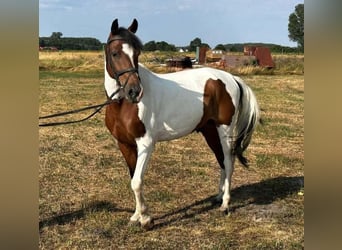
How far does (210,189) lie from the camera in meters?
5.00

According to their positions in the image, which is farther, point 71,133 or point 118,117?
point 71,133

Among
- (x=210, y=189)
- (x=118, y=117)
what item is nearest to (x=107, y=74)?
(x=118, y=117)

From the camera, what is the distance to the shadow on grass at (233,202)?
13.2 ft

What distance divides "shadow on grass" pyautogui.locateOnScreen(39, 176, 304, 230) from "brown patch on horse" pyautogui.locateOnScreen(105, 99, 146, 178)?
87cm

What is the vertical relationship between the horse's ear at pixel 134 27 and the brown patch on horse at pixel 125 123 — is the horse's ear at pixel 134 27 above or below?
above

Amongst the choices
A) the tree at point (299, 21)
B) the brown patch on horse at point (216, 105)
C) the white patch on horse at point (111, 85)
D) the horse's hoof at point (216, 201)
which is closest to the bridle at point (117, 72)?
the white patch on horse at point (111, 85)

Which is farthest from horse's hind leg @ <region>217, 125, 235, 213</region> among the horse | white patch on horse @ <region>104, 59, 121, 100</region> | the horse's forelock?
the horse's forelock

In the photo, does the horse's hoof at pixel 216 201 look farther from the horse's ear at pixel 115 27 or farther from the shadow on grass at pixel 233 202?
the horse's ear at pixel 115 27

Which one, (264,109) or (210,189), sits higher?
(264,109)

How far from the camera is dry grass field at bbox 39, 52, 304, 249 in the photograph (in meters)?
3.63

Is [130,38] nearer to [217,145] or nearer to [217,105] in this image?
[217,105]

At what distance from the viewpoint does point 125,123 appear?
142 inches
